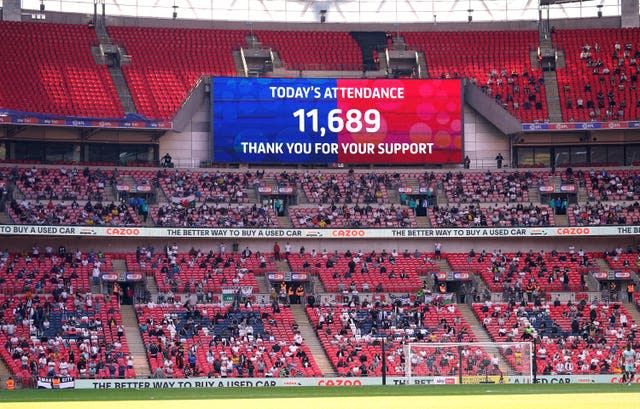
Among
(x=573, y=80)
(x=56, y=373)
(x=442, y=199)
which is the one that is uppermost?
(x=573, y=80)

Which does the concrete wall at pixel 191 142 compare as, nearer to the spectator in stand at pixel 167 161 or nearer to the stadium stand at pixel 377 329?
the spectator in stand at pixel 167 161

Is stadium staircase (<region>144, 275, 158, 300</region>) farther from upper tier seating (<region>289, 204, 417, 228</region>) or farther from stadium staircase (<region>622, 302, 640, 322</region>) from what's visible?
stadium staircase (<region>622, 302, 640, 322</region>)

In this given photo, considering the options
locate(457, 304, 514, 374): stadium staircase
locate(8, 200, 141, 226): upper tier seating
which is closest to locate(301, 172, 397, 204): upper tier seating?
locate(457, 304, 514, 374): stadium staircase

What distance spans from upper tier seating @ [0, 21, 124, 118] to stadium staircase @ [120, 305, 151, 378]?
13.3 meters

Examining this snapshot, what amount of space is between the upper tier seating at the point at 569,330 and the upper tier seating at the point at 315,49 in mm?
19767

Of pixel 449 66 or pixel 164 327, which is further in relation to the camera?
pixel 449 66

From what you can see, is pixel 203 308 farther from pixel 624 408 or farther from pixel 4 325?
pixel 624 408

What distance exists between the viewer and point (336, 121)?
76.0m

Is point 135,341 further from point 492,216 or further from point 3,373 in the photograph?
Answer: point 492,216

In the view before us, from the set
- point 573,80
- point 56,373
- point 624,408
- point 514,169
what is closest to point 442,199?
point 514,169

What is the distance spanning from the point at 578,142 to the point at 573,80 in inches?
150

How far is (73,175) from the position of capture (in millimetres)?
71938

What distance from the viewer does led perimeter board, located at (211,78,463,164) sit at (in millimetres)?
75000

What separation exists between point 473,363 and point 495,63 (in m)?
31.5
